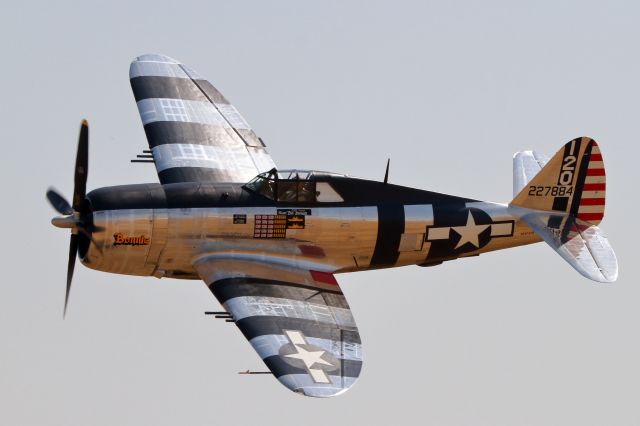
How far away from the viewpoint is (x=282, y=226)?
36.4 m

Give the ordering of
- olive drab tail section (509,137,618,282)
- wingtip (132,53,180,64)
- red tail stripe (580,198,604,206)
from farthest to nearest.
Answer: wingtip (132,53,180,64) < red tail stripe (580,198,604,206) < olive drab tail section (509,137,618,282)

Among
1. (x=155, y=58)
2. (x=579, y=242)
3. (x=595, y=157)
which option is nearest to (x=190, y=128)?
(x=155, y=58)

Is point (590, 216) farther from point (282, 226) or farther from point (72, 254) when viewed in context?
point (72, 254)

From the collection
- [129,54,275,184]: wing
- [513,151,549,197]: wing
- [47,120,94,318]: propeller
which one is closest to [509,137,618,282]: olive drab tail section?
[513,151,549,197]: wing

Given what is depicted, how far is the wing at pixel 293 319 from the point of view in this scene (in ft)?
107

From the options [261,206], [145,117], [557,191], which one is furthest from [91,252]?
[557,191]

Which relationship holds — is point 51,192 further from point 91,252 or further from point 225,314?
point 225,314

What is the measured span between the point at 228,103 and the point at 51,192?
6621 millimetres

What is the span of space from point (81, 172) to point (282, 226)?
3859 millimetres

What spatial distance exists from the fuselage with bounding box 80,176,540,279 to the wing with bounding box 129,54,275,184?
8.70ft

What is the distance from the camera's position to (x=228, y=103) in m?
42.1

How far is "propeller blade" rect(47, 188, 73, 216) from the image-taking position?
36.3 metres

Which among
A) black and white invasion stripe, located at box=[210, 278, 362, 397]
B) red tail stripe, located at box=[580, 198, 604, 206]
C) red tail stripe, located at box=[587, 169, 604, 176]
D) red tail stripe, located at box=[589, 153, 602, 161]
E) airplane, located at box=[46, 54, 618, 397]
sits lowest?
black and white invasion stripe, located at box=[210, 278, 362, 397]

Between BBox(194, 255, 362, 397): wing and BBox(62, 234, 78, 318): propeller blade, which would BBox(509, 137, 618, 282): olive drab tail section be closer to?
BBox(194, 255, 362, 397): wing
